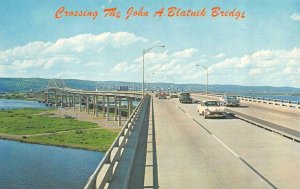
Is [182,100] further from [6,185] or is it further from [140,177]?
[140,177]

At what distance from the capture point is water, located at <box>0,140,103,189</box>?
49.5m

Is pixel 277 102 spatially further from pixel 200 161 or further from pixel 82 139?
pixel 200 161

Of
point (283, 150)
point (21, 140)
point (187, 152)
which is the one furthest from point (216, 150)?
point (21, 140)

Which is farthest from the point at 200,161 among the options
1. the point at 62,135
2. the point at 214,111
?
the point at 62,135

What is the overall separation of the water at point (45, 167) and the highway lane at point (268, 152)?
29547 millimetres

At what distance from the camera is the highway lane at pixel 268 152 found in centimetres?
1177

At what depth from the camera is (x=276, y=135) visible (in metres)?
22.6

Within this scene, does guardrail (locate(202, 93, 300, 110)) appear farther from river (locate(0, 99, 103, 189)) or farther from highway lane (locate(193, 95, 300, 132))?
river (locate(0, 99, 103, 189))

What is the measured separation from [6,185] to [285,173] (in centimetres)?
4477

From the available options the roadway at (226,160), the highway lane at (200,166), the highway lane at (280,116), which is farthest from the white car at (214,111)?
the highway lane at (200,166)

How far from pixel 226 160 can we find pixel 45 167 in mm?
46964

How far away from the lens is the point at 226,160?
14.3m

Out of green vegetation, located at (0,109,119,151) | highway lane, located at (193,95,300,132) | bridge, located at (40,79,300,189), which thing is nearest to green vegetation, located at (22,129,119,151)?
green vegetation, located at (0,109,119,151)

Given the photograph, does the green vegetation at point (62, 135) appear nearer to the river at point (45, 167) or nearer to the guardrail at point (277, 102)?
the river at point (45, 167)
